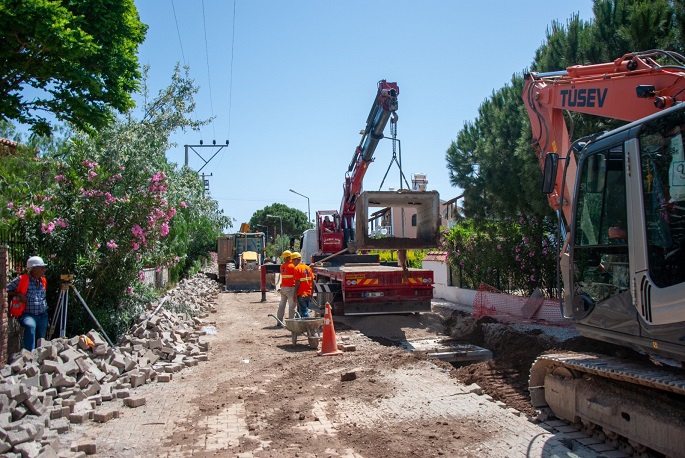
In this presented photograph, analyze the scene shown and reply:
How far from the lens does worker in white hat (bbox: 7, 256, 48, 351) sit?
28.5 ft

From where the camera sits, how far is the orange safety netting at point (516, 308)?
41.8 feet

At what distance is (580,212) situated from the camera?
584cm

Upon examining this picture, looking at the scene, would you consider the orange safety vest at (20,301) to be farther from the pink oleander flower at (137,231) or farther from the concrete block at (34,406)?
the concrete block at (34,406)

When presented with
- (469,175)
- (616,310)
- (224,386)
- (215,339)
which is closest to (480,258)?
(469,175)

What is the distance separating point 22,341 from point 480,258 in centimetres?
1170

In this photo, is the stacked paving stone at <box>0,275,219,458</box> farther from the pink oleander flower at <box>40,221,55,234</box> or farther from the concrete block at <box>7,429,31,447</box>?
the pink oleander flower at <box>40,221,55,234</box>

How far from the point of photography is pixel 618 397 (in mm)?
5203

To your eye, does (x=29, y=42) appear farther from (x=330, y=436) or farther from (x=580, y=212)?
(x=580, y=212)

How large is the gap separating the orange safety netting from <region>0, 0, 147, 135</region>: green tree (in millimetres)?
9152

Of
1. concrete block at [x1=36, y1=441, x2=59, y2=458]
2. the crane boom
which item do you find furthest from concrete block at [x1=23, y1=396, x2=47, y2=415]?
the crane boom

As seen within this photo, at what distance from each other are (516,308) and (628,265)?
9357 millimetres

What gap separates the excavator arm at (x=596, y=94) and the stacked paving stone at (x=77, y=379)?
5.62 metres

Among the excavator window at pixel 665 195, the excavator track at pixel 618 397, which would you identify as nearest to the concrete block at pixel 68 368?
the excavator track at pixel 618 397

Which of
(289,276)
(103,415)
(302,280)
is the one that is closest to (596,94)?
(103,415)
